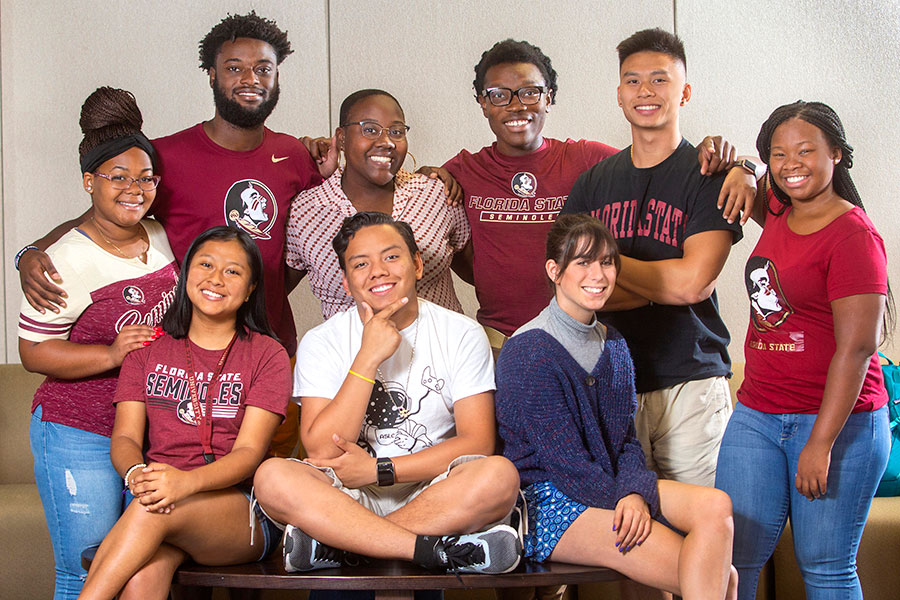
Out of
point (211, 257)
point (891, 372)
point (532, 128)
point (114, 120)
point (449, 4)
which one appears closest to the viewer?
point (211, 257)

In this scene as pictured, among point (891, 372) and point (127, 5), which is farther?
point (127, 5)

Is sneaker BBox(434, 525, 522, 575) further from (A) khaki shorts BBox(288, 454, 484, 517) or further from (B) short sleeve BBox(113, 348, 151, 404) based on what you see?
(B) short sleeve BBox(113, 348, 151, 404)

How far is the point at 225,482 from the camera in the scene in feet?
6.42

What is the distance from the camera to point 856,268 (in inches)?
75.2

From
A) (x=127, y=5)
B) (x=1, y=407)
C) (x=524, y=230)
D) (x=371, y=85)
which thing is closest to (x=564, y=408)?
(x=524, y=230)

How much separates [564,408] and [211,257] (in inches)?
41.0

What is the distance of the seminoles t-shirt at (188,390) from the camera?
2.07 m

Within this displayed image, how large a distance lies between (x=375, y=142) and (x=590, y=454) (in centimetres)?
122

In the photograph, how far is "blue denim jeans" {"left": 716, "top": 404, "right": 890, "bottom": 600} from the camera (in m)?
1.98

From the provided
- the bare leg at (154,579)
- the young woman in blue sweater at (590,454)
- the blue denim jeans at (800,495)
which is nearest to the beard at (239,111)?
the young woman in blue sweater at (590,454)

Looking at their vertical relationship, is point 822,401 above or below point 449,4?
below

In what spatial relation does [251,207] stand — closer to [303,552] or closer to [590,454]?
[303,552]

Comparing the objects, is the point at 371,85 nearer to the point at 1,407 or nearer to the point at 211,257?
the point at 211,257

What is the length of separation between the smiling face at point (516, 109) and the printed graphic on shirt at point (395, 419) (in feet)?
3.01
